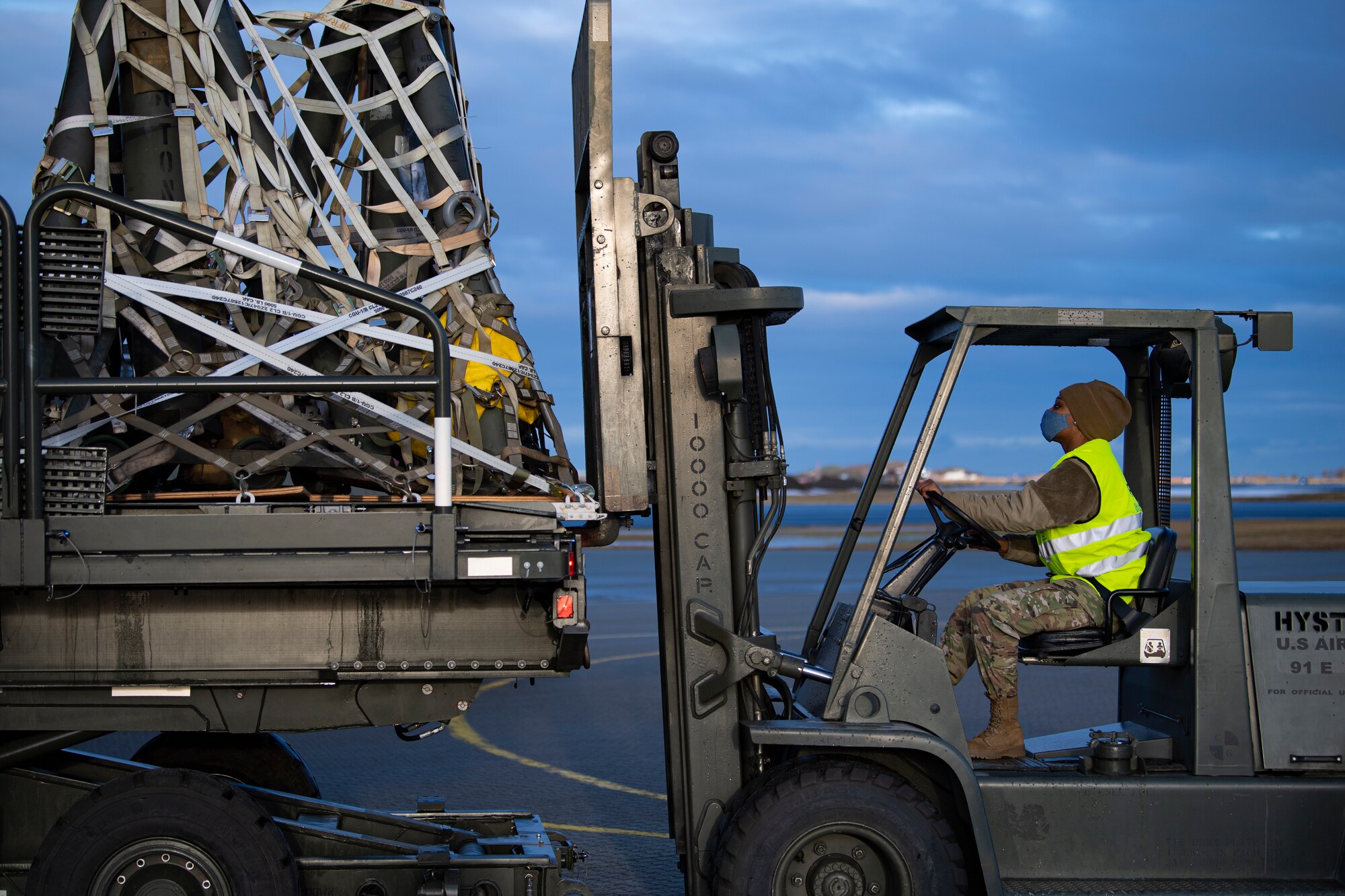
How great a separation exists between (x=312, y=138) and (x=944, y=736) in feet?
12.5

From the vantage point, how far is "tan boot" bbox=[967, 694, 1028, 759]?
500 cm

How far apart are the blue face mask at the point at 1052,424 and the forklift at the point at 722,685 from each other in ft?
1.17

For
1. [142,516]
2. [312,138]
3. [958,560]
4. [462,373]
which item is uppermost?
[312,138]

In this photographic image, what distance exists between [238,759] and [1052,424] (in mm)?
4044

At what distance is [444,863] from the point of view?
4555 millimetres

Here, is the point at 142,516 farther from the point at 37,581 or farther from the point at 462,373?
the point at 462,373

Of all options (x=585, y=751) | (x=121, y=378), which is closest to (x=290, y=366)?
(x=121, y=378)

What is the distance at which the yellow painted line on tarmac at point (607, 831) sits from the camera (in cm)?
693

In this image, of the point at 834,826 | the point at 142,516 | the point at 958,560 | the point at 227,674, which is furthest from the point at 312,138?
the point at 958,560

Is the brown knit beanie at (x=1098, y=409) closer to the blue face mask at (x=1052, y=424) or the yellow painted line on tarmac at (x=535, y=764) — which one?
the blue face mask at (x=1052, y=424)

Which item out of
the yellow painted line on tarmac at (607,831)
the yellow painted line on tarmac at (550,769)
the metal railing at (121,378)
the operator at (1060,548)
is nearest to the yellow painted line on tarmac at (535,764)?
the yellow painted line on tarmac at (550,769)

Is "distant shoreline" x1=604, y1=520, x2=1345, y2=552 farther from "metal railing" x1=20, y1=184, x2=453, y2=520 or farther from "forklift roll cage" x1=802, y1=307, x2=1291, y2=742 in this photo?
"metal railing" x1=20, y1=184, x2=453, y2=520

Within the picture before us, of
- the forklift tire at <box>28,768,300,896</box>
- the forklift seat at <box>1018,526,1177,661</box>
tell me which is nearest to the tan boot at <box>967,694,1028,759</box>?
the forklift seat at <box>1018,526,1177,661</box>

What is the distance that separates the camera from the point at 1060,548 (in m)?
5.05
